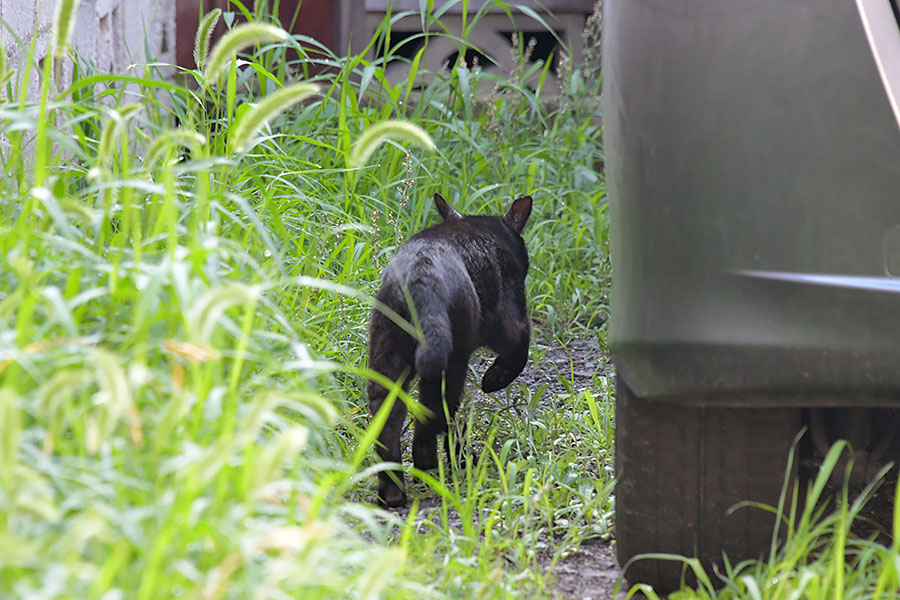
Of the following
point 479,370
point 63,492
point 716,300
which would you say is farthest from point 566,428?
point 63,492

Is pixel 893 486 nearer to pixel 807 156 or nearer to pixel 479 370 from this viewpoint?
pixel 807 156

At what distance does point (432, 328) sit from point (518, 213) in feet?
3.56

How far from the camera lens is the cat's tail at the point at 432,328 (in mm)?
2836

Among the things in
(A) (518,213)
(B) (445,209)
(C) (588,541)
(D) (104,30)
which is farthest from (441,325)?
(D) (104,30)

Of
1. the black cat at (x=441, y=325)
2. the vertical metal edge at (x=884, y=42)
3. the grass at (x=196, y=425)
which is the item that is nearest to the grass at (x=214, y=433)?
the grass at (x=196, y=425)

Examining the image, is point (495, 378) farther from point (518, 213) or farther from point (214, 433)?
point (214, 433)

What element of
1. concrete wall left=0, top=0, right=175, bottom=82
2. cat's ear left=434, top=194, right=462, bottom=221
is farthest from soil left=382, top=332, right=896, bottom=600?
concrete wall left=0, top=0, right=175, bottom=82

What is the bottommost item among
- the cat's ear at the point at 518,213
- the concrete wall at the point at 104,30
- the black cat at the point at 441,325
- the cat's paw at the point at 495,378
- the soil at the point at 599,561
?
the soil at the point at 599,561

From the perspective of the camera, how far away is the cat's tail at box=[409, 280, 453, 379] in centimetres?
284

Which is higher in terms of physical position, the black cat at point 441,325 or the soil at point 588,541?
the black cat at point 441,325

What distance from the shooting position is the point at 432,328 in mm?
2875

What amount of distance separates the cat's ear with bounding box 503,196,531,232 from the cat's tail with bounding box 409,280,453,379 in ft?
2.96

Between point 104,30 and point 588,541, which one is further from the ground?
point 104,30

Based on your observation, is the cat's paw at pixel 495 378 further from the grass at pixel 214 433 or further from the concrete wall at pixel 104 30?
the concrete wall at pixel 104 30
